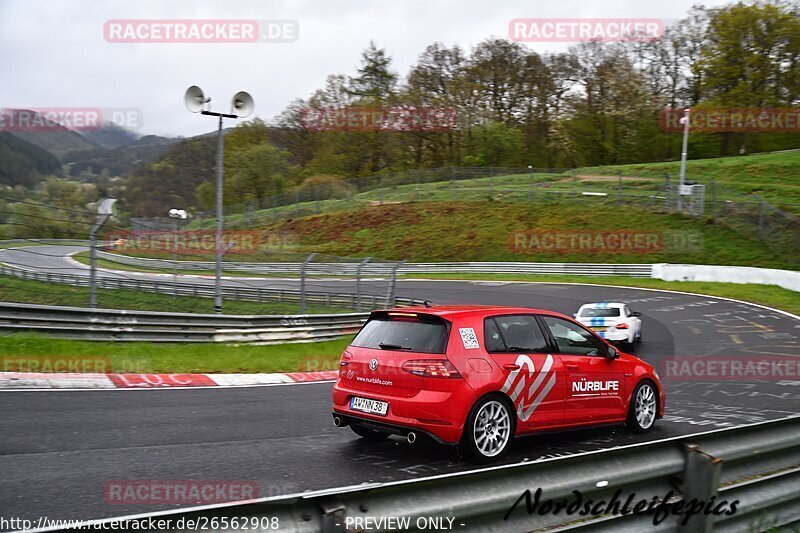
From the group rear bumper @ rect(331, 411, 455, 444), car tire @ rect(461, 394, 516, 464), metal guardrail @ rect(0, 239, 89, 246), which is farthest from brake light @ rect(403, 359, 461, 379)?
metal guardrail @ rect(0, 239, 89, 246)

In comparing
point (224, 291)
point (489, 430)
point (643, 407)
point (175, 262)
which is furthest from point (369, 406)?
point (224, 291)

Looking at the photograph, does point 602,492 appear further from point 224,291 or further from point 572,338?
point 224,291

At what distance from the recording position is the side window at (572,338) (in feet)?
26.3

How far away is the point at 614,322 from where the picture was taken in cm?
1948

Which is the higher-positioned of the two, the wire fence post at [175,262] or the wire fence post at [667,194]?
the wire fence post at [667,194]

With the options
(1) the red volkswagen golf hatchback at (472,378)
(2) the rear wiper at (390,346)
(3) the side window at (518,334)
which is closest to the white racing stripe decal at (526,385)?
(1) the red volkswagen golf hatchback at (472,378)

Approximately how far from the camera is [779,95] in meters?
70.5

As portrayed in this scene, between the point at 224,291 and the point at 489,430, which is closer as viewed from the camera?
the point at 489,430

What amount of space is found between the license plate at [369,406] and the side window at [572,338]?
2090 millimetres

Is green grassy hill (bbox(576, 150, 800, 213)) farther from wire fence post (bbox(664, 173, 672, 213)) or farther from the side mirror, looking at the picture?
the side mirror

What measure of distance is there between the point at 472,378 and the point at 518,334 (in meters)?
0.95

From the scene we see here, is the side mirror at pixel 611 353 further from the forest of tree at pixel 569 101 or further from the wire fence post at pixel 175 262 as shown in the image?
the forest of tree at pixel 569 101

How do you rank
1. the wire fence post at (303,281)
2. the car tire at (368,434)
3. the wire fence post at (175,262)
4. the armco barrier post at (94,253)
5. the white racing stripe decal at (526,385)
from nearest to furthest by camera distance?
the white racing stripe decal at (526,385), the car tire at (368,434), the armco barrier post at (94,253), the wire fence post at (303,281), the wire fence post at (175,262)

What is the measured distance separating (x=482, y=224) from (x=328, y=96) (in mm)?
39955
